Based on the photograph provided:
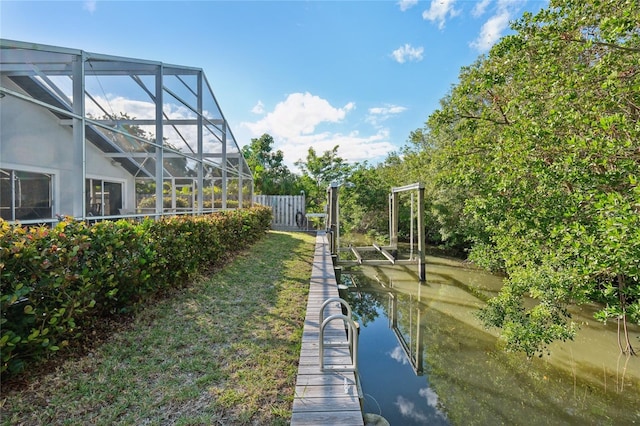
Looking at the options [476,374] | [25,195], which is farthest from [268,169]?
[476,374]

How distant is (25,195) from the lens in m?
5.34

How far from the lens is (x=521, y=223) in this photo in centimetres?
414

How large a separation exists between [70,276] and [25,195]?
4.22 meters

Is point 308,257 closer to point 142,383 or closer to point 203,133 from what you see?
point 203,133

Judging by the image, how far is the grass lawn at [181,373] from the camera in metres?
2.06

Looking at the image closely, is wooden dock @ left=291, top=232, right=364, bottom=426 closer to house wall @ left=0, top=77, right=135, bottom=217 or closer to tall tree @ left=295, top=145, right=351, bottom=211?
house wall @ left=0, top=77, right=135, bottom=217

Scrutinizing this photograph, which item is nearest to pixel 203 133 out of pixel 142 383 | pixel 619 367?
pixel 142 383

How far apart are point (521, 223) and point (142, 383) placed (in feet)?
15.6

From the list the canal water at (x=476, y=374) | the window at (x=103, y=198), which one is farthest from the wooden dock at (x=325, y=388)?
the window at (x=103, y=198)

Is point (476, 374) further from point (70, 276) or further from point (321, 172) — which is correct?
point (321, 172)

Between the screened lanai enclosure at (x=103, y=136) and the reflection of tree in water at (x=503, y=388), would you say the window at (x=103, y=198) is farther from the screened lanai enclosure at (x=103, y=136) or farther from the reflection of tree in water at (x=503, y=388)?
the reflection of tree in water at (x=503, y=388)

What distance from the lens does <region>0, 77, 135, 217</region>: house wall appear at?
154 inches

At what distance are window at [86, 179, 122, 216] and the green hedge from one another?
5209mm

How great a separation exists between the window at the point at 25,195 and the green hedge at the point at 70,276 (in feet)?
9.33
